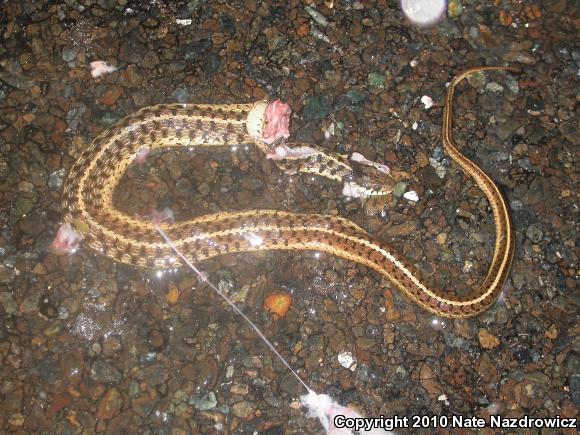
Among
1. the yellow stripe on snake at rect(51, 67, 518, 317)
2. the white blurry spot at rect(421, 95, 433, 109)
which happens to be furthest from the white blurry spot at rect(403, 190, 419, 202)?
the white blurry spot at rect(421, 95, 433, 109)

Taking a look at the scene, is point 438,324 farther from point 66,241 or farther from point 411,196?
point 66,241

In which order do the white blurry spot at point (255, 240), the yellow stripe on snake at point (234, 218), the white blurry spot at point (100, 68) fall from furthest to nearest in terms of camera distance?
the white blurry spot at point (100, 68), the white blurry spot at point (255, 240), the yellow stripe on snake at point (234, 218)

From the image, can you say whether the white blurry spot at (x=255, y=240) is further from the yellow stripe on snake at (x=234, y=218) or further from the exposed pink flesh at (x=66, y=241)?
the exposed pink flesh at (x=66, y=241)

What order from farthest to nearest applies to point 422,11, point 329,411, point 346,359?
point 422,11 → point 346,359 → point 329,411

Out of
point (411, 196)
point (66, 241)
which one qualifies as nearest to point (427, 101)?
point (411, 196)

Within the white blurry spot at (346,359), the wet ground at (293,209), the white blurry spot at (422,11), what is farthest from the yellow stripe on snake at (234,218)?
the white blurry spot at (422,11)

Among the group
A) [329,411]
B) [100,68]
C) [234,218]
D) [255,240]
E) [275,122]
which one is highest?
[100,68]
